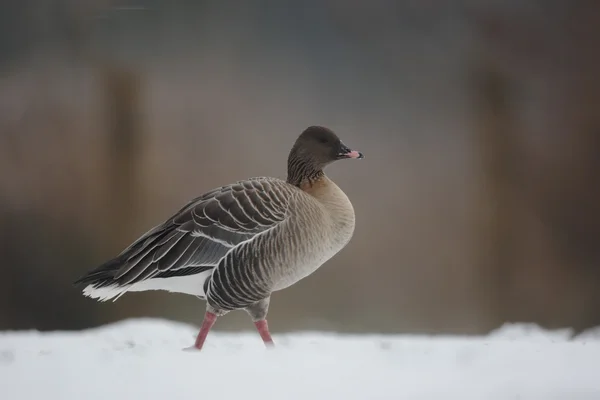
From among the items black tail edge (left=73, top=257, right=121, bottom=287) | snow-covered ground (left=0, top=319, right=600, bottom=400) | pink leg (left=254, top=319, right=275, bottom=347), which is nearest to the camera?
snow-covered ground (left=0, top=319, right=600, bottom=400)

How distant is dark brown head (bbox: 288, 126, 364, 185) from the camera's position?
1924mm

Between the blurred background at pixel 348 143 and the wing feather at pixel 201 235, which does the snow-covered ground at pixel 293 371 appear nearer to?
the wing feather at pixel 201 235

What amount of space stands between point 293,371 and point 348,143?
5.64 feet

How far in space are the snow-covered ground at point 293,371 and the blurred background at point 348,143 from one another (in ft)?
3.55

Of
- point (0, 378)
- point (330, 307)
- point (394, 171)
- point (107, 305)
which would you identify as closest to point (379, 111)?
point (394, 171)

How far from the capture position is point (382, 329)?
3156 mm

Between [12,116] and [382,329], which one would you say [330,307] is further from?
[12,116]

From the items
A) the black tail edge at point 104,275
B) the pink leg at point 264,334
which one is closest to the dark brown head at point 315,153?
the pink leg at point 264,334

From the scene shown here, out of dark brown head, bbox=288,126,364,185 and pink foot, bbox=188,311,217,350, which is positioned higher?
dark brown head, bbox=288,126,364,185

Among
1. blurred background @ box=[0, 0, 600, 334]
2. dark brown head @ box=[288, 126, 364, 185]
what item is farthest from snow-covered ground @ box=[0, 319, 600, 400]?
blurred background @ box=[0, 0, 600, 334]

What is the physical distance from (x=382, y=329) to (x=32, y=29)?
215 cm

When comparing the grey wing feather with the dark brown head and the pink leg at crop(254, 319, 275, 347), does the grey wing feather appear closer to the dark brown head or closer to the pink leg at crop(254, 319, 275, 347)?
the dark brown head

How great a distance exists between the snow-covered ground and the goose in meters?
0.17

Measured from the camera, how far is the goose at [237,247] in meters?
1.77
